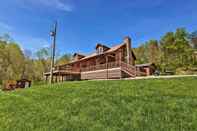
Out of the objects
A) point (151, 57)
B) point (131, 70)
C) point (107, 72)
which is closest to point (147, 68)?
point (107, 72)

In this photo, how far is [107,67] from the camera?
77.4 ft

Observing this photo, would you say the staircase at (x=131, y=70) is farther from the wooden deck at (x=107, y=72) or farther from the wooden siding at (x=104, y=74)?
the wooden siding at (x=104, y=74)

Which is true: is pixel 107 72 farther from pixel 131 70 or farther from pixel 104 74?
pixel 131 70

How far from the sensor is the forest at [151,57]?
31306mm

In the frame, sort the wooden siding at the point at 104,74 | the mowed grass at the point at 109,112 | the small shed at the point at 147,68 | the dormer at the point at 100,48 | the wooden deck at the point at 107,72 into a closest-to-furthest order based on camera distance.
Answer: the mowed grass at the point at 109,112, the wooden deck at the point at 107,72, the wooden siding at the point at 104,74, the small shed at the point at 147,68, the dormer at the point at 100,48

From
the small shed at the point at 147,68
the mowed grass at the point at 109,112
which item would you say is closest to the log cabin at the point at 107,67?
A: the small shed at the point at 147,68

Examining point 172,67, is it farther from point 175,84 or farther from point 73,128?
point 73,128

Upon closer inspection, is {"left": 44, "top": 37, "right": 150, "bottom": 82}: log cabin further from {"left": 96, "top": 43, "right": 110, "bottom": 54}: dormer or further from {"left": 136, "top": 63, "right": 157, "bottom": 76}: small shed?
{"left": 136, "top": 63, "right": 157, "bottom": 76}: small shed

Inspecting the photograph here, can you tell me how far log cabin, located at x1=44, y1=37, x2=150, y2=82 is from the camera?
2104 centimetres

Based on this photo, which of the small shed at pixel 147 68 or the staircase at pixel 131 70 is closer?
the staircase at pixel 131 70

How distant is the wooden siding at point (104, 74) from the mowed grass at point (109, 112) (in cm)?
1125

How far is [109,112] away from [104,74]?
16.5m

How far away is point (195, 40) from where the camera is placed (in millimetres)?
35156

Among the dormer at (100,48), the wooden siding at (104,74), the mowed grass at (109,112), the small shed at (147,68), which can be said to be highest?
the dormer at (100,48)
